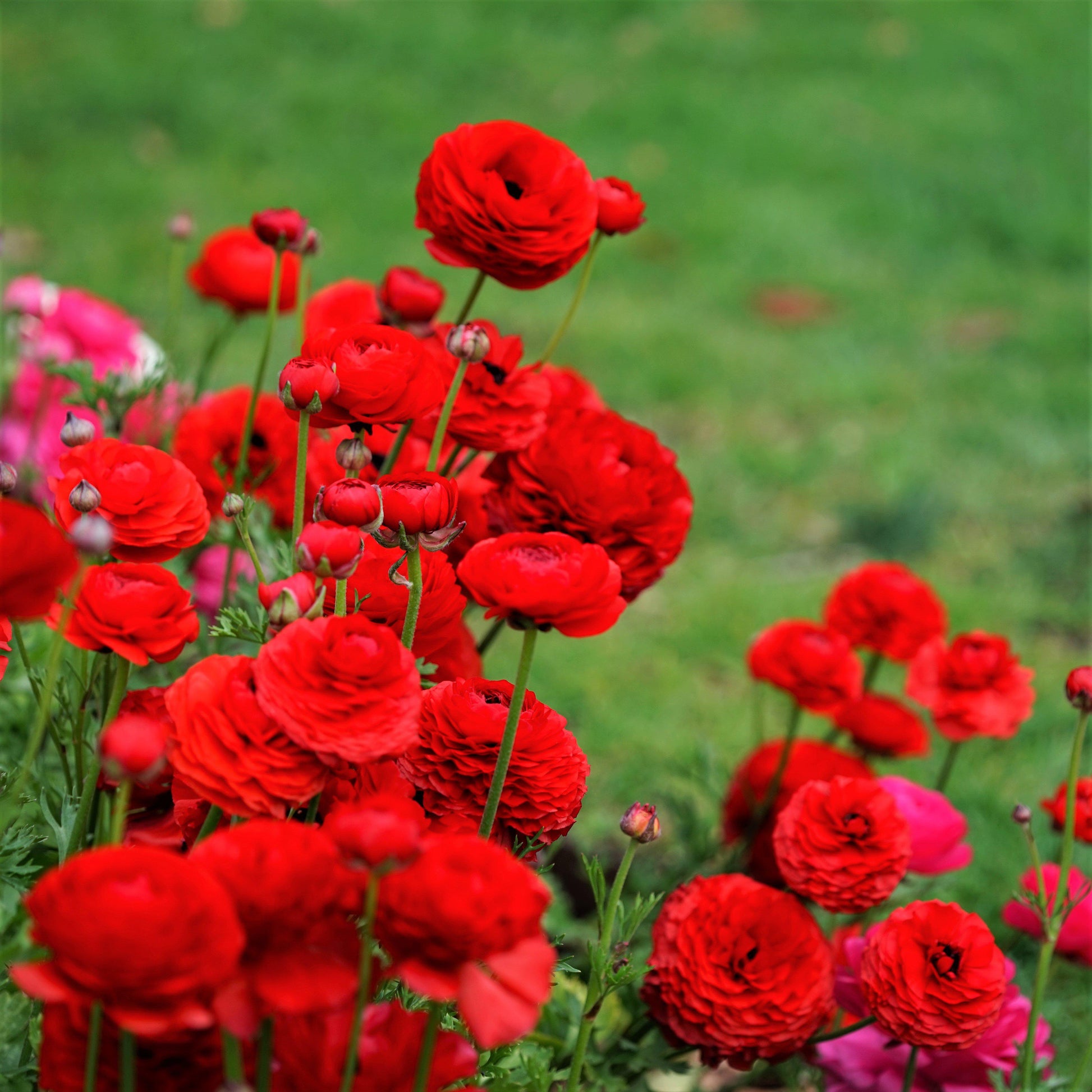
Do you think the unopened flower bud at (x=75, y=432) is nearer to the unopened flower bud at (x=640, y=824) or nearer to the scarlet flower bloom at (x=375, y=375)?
the scarlet flower bloom at (x=375, y=375)

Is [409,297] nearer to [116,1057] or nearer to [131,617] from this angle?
[131,617]

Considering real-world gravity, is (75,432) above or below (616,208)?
below

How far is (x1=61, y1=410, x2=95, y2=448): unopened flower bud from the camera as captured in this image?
765 mm

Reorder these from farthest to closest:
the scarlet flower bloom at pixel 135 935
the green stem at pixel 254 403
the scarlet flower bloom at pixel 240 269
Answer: the scarlet flower bloom at pixel 240 269
the green stem at pixel 254 403
the scarlet flower bloom at pixel 135 935

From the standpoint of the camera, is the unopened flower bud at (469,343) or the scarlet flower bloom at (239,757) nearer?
the scarlet flower bloom at (239,757)

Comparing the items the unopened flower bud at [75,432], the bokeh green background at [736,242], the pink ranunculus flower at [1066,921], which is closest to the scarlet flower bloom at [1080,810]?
the pink ranunculus flower at [1066,921]

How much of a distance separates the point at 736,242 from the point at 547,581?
134 inches

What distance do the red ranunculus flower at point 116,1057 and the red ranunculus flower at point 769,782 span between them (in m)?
0.61

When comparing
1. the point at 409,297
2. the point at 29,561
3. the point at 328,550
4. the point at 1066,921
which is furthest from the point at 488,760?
the point at 1066,921

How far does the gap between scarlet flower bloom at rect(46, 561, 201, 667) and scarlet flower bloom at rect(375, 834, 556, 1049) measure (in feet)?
0.61

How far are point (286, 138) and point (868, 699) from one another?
3404 mm

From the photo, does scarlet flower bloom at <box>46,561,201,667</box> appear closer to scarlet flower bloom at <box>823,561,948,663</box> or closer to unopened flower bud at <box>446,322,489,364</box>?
unopened flower bud at <box>446,322,489,364</box>

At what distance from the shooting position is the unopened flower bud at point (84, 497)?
617 mm

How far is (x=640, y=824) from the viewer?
65cm
